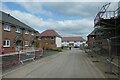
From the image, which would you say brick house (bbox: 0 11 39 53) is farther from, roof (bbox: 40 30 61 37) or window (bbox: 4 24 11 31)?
roof (bbox: 40 30 61 37)

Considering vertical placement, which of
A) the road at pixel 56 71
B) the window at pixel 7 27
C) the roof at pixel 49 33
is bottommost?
the road at pixel 56 71

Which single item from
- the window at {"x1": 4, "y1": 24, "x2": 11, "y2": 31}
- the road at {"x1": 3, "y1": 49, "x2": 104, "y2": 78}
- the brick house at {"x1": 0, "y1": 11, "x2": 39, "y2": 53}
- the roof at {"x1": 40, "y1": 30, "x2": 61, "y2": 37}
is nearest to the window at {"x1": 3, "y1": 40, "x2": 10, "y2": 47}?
the brick house at {"x1": 0, "y1": 11, "x2": 39, "y2": 53}

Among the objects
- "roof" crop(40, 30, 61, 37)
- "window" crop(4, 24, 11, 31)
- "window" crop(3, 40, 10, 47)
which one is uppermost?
"roof" crop(40, 30, 61, 37)

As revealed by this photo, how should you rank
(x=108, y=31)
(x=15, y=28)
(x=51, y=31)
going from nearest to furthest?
(x=108, y=31), (x=15, y=28), (x=51, y=31)

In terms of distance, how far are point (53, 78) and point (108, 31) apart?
63.2ft

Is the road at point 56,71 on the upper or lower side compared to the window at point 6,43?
lower

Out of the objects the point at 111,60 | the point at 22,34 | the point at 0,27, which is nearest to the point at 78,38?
the point at 22,34

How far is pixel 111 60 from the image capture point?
1234cm

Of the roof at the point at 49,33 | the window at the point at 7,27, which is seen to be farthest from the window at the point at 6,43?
the roof at the point at 49,33

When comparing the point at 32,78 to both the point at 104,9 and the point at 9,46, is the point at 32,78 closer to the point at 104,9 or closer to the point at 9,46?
the point at 104,9

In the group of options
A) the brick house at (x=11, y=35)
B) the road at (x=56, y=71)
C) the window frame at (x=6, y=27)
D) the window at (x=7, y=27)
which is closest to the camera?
the road at (x=56, y=71)

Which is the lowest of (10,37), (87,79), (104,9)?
(87,79)

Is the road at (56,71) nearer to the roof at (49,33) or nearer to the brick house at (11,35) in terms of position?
the brick house at (11,35)

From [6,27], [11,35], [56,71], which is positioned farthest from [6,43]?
[56,71]
